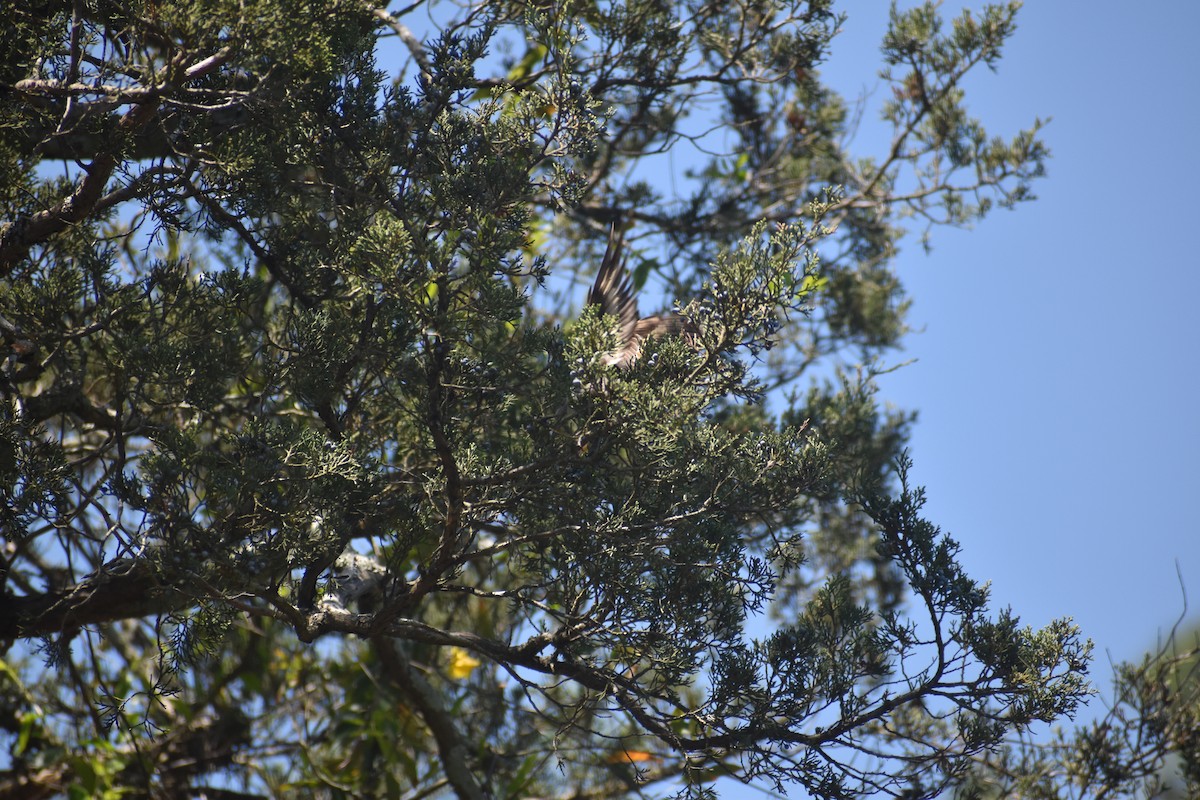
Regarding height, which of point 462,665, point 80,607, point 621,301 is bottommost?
point 80,607

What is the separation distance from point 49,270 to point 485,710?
7.87ft

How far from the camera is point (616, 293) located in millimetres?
3152

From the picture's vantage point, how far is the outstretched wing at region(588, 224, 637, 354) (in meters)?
3.06

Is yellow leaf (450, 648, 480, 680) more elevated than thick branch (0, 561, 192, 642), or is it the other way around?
yellow leaf (450, 648, 480, 680)

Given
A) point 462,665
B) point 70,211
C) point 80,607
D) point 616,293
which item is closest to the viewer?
point 70,211

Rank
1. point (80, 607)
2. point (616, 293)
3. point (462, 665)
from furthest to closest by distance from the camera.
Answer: point (462, 665), point (616, 293), point (80, 607)

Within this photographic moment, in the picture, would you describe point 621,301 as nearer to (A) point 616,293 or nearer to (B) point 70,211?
(A) point 616,293

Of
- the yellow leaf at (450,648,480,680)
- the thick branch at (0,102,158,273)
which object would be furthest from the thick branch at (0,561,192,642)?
the yellow leaf at (450,648,480,680)

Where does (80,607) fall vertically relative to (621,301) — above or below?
below

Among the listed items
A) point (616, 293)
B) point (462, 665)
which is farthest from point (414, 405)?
point (462, 665)

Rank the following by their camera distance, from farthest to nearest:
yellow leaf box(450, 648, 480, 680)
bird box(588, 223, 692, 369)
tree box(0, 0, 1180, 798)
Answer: yellow leaf box(450, 648, 480, 680) → bird box(588, 223, 692, 369) → tree box(0, 0, 1180, 798)

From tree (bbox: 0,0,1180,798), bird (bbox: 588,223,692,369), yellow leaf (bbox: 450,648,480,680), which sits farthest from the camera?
yellow leaf (bbox: 450,648,480,680)

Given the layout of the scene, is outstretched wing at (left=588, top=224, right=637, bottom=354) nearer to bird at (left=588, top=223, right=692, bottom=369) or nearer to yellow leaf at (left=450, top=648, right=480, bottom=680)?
bird at (left=588, top=223, right=692, bottom=369)

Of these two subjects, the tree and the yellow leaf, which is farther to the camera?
the yellow leaf
